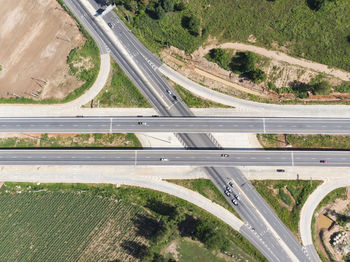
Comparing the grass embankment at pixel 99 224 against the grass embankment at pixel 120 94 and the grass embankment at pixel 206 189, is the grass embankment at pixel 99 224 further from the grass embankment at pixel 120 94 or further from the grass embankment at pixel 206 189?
the grass embankment at pixel 120 94

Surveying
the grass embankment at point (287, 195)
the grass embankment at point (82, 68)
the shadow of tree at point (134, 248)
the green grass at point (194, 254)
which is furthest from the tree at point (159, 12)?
the green grass at point (194, 254)

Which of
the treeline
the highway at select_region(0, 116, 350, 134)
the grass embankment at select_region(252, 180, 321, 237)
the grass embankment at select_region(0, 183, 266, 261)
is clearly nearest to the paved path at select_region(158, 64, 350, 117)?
the highway at select_region(0, 116, 350, 134)

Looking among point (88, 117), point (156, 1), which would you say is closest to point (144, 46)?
point (156, 1)

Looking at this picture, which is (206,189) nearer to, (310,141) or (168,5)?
(310,141)

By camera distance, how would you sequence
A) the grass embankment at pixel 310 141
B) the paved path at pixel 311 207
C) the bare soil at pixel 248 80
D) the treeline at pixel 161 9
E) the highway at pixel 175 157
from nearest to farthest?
the paved path at pixel 311 207 → the highway at pixel 175 157 → the grass embankment at pixel 310 141 → the bare soil at pixel 248 80 → the treeline at pixel 161 9

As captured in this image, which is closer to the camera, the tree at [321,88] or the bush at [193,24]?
the tree at [321,88]

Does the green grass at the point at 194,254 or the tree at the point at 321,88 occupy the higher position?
the tree at the point at 321,88

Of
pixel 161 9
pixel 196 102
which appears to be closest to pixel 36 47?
pixel 161 9

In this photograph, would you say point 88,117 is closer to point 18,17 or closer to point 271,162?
point 18,17
